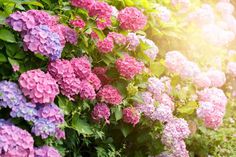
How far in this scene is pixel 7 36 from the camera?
244cm

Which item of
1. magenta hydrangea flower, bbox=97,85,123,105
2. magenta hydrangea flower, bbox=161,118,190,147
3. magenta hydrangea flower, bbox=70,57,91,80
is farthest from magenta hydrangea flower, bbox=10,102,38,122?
magenta hydrangea flower, bbox=161,118,190,147

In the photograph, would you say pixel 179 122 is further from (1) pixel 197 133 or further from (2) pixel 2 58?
(2) pixel 2 58

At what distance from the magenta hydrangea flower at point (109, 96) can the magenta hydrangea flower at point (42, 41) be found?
0.61 meters

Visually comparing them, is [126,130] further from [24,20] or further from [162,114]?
[24,20]

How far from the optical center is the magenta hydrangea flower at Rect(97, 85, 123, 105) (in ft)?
9.89

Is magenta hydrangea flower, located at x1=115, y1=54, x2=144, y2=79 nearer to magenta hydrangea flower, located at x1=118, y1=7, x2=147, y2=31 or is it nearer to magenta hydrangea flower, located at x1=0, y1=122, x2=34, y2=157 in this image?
magenta hydrangea flower, located at x1=118, y1=7, x2=147, y2=31

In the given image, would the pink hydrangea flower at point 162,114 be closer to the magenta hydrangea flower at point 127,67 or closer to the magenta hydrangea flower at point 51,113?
the magenta hydrangea flower at point 127,67

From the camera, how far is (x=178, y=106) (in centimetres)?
363

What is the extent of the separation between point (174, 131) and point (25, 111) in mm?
1257

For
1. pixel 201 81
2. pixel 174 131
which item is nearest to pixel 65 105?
pixel 174 131

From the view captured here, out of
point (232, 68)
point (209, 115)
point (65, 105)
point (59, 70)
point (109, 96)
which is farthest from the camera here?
point (232, 68)

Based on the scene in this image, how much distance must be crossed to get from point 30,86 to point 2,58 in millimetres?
239

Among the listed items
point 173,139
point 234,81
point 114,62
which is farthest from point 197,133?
point 234,81

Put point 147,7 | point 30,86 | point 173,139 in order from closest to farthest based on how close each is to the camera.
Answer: point 30,86, point 173,139, point 147,7
